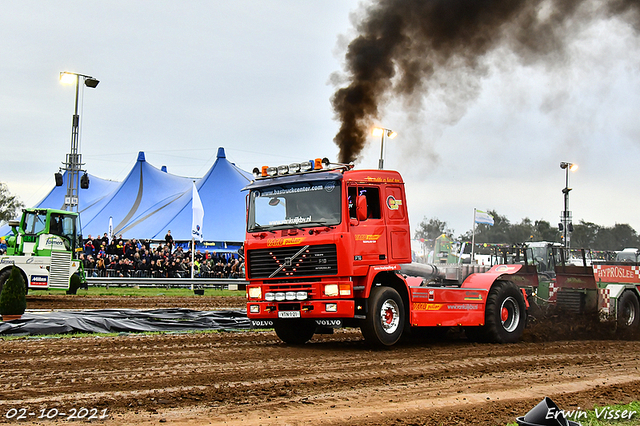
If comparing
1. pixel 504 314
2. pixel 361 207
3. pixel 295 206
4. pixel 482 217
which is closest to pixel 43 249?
pixel 295 206

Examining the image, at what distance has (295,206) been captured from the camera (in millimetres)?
10984

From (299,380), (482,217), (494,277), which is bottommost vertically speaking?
(299,380)

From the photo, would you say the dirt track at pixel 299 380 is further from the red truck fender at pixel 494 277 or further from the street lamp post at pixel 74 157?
the street lamp post at pixel 74 157

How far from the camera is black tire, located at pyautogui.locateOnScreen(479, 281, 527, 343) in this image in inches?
487

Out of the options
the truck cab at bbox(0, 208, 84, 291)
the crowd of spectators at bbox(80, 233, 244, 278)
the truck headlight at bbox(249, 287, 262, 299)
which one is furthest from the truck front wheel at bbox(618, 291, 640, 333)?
the crowd of spectators at bbox(80, 233, 244, 278)

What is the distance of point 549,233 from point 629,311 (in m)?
67.0

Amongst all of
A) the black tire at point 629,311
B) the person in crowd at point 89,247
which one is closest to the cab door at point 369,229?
the black tire at point 629,311

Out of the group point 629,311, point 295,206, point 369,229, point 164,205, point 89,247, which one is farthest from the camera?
point 164,205

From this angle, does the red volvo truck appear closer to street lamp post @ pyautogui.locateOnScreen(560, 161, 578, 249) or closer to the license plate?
the license plate

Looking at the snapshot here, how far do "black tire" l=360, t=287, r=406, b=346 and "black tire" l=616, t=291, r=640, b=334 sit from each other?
6.89m

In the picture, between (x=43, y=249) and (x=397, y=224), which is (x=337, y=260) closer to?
(x=397, y=224)

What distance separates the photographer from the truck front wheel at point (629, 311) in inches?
587

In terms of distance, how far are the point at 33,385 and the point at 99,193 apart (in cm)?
4191

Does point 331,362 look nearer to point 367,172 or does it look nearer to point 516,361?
point 516,361
